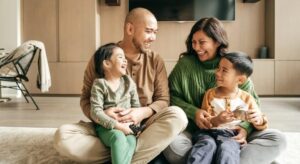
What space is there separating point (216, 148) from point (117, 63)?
589 millimetres

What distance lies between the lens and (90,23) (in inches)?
205

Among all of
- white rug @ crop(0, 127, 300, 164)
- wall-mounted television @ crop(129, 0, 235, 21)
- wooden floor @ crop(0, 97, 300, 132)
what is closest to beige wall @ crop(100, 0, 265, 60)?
wall-mounted television @ crop(129, 0, 235, 21)

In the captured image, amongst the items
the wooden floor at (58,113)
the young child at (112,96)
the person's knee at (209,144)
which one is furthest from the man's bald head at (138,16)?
the wooden floor at (58,113)

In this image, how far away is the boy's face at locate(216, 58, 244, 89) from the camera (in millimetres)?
1603

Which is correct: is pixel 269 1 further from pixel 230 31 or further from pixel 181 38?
pixel 181 38

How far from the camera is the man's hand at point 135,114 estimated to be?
159 cm

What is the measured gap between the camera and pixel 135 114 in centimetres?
162

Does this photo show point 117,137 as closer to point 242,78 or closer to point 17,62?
point 242,78

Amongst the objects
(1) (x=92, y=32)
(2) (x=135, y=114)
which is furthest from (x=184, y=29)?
(2) (x=135, y=114)

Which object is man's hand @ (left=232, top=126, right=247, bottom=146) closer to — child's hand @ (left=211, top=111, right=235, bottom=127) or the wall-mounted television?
child's hand @ (left=211, top=111, right=235, bottom=127)

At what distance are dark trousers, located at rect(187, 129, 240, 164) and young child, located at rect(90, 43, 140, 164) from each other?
28 cm

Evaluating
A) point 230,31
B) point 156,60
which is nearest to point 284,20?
point 230,31

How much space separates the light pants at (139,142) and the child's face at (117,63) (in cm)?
30

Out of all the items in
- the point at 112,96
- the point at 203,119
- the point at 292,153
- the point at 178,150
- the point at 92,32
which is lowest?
the point at 292,153
